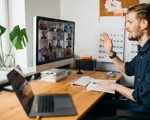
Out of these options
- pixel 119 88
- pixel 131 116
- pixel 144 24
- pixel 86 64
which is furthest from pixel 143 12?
pixel 86 64

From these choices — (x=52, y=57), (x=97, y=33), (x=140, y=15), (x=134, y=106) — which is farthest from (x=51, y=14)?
(x=134, y=106)

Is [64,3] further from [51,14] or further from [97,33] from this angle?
[97,33]

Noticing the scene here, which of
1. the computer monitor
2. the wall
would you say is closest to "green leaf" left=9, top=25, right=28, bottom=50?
the computer monitor

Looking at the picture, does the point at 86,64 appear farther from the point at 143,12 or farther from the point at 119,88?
the point at 143,12

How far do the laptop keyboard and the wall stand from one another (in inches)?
50.7

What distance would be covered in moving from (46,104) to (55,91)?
1.02ft

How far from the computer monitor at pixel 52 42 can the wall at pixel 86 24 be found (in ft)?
1.52

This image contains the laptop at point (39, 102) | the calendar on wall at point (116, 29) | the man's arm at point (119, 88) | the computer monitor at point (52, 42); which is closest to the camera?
the laptop at point (39, 102)

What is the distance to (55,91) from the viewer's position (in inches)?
62.0

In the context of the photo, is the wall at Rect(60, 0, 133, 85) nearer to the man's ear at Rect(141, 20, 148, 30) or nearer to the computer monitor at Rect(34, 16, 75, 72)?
the computer monitor at Rect(34, 16, 75, 72)

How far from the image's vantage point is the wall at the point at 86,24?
249 centimetres

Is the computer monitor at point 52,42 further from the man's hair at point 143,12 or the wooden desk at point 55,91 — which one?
the man's hair at point 143,12

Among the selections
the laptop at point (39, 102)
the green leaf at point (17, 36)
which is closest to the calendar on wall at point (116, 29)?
the green leaf at point (17, 36)

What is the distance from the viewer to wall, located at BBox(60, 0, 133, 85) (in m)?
2.49
